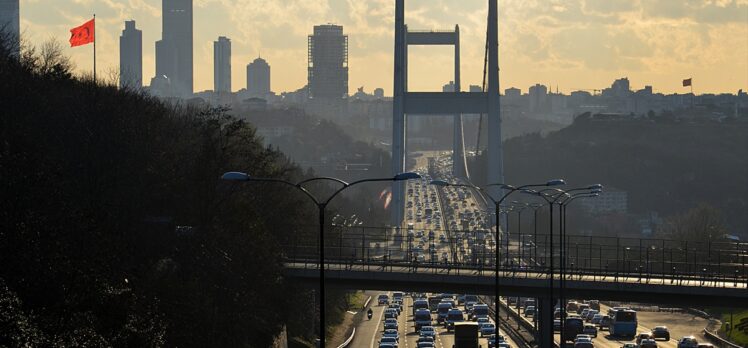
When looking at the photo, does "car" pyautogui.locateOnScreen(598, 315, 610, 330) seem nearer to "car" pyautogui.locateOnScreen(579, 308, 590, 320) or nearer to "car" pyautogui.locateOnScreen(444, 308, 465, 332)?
"car" pyautogui.locateOnScreen(579, 308, 590, 320)

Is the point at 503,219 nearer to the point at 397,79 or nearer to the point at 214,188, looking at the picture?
the point at 397,79

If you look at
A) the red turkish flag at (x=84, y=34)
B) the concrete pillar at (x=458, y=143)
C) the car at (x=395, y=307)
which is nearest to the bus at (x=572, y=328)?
the red turkish flag at (x=84, y=34)

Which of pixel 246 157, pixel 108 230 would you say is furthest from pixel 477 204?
pixel 108 230

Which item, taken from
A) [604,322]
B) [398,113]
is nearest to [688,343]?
[604,322]

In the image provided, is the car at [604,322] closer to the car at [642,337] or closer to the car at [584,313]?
the car at [584,313]

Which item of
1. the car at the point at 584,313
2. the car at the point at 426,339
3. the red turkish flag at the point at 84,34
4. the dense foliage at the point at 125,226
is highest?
the red turkish flag at the point at 84,34
